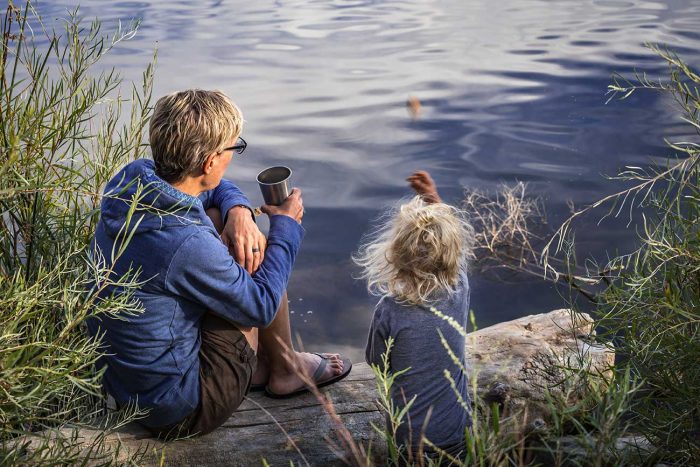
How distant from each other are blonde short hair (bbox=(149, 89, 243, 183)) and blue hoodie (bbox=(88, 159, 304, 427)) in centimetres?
9

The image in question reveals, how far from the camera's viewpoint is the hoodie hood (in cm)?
275

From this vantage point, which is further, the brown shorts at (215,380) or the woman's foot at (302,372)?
the woman's foot at (302,372)

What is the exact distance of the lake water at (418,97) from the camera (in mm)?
7348

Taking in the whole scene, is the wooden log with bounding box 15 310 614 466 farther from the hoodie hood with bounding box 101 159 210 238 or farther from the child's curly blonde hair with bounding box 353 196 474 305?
the hoodie hood with bounding box 101 159 210 238

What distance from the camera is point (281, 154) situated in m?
9.38

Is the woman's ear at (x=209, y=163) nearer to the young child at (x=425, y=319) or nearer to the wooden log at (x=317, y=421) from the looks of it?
the young child at (x=425, y=319)

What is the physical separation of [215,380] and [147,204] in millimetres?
742

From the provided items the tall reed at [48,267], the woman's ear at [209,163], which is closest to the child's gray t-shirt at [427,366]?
the woman's ear at [209,163]

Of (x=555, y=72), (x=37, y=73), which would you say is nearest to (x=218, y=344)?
(x=37, y=73)

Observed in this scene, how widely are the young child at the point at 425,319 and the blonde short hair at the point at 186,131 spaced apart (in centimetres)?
76

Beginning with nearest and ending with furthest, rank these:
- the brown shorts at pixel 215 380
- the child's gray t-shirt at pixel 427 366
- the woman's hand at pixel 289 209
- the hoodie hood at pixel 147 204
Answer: the hoodie hood at pixel 147 204, the child's gray t-shirt at pixel 427 366, the brown shorts at pixel 215 380, the woman's hand at pixel 289 209

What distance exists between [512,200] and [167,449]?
421cm

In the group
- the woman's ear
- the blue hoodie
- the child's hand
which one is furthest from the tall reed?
the child's hand

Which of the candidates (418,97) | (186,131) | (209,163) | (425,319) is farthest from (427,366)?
(418,97)
